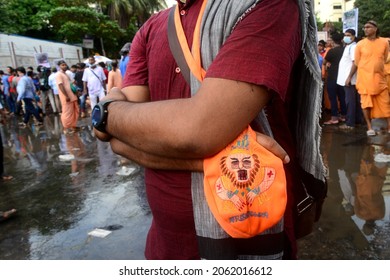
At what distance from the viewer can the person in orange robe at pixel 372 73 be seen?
5.60 meters

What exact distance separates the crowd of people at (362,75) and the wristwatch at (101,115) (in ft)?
17.8

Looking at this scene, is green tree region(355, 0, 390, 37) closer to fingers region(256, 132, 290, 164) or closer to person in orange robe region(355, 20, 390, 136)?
person in orange robe region(355, 20, 390, 136)

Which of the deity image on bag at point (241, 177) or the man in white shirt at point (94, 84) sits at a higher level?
the deity image on bag at point (241, 177)

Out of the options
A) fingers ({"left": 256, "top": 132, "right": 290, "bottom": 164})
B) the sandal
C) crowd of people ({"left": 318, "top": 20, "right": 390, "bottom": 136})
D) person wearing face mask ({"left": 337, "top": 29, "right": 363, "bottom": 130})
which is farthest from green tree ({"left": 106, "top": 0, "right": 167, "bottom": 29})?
fingers ({"left": 256, "top": 132, "right": 290, "bottom": 164})

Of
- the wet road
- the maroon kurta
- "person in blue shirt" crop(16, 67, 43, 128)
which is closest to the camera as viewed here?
the maroon kurta

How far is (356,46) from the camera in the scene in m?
5.78

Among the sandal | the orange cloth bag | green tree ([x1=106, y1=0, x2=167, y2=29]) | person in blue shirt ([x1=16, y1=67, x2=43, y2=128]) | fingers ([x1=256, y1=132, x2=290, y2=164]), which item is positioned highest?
green tree ([x1=106, y1=0, x2=167, y2=29])

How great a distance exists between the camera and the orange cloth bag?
89 cm

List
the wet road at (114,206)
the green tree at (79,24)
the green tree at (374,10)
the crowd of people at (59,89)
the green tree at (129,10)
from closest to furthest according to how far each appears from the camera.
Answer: the wet road at (114,206), the crowd of people at (59,89), the green tree at (79,24), the green tree at (129,10), the green tree at (374,10)

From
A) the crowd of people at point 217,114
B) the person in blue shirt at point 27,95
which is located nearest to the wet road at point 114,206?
the crowd of people at point 217,114

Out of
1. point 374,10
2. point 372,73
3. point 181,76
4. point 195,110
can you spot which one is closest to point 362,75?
point 372,73

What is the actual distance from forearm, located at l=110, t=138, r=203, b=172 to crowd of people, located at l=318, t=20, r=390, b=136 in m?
5.43

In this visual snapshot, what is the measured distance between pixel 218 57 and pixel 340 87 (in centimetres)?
660

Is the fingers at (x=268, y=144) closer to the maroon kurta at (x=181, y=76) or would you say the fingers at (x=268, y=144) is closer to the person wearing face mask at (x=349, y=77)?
the maroon kurta at (x=181, y=76)
